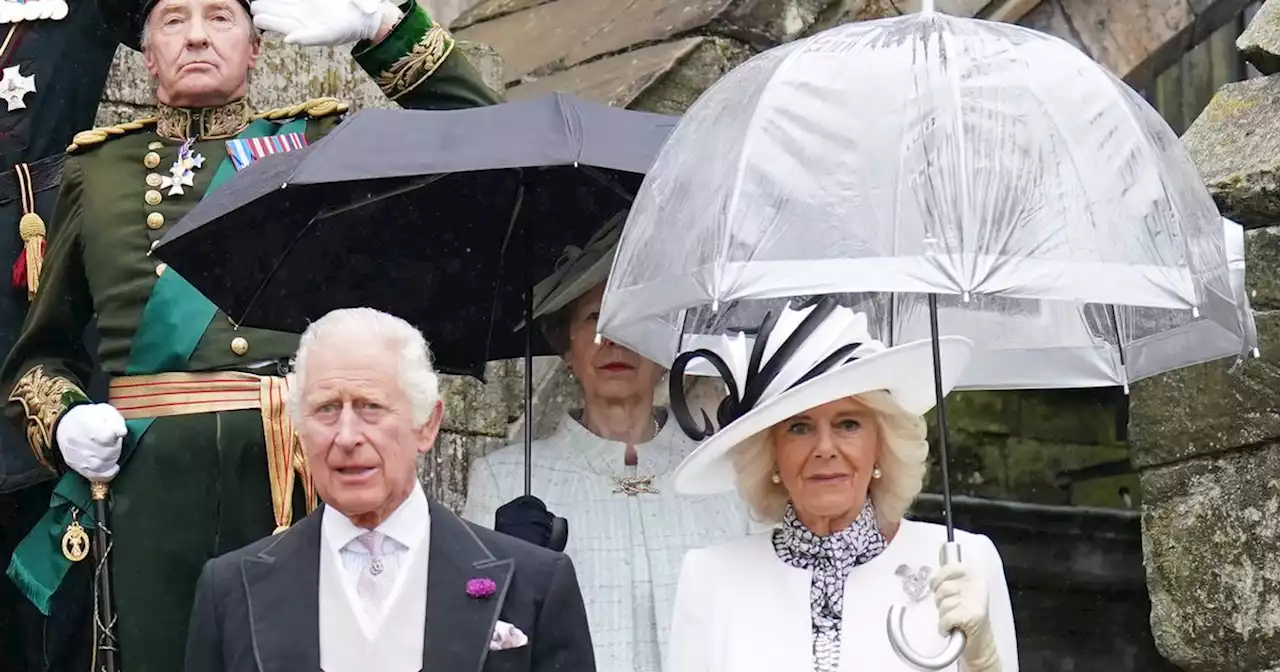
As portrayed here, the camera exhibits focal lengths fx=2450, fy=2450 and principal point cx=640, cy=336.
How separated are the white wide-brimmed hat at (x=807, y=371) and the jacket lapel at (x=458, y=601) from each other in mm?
430

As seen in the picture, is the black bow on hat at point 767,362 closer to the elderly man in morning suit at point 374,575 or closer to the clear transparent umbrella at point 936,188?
the clear transparent umbrella at point 936,188

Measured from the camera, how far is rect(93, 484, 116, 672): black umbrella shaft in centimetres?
498

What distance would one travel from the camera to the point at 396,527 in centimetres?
406

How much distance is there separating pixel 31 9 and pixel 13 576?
54.8 inches

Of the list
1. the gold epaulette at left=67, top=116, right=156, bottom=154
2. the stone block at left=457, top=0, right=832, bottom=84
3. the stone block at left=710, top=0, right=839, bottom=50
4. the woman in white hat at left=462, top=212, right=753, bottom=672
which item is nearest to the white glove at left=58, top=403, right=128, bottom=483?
the gold epaulette at left=67, top=116, right=156, bottom=154

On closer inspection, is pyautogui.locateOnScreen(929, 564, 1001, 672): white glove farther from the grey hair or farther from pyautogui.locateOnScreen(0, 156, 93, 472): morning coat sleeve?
pyautogui.locateOnScreen(0, 156, 93, 472): morning coat sleeve

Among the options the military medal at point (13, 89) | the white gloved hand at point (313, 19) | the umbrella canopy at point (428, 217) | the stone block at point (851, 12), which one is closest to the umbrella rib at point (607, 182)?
the umbrella canopy at point (428, 217)

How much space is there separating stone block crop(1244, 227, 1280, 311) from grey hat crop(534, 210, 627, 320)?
1363mm

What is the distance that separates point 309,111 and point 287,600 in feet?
5.51

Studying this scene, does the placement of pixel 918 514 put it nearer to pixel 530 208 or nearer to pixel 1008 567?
pixel 1008 567

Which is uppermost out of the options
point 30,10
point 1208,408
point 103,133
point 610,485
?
point 30,10

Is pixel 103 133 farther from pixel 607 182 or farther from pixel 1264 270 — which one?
pixel 1264 270

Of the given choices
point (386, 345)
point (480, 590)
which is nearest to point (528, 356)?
point (386, 345)

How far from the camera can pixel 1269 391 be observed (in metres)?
5.20
